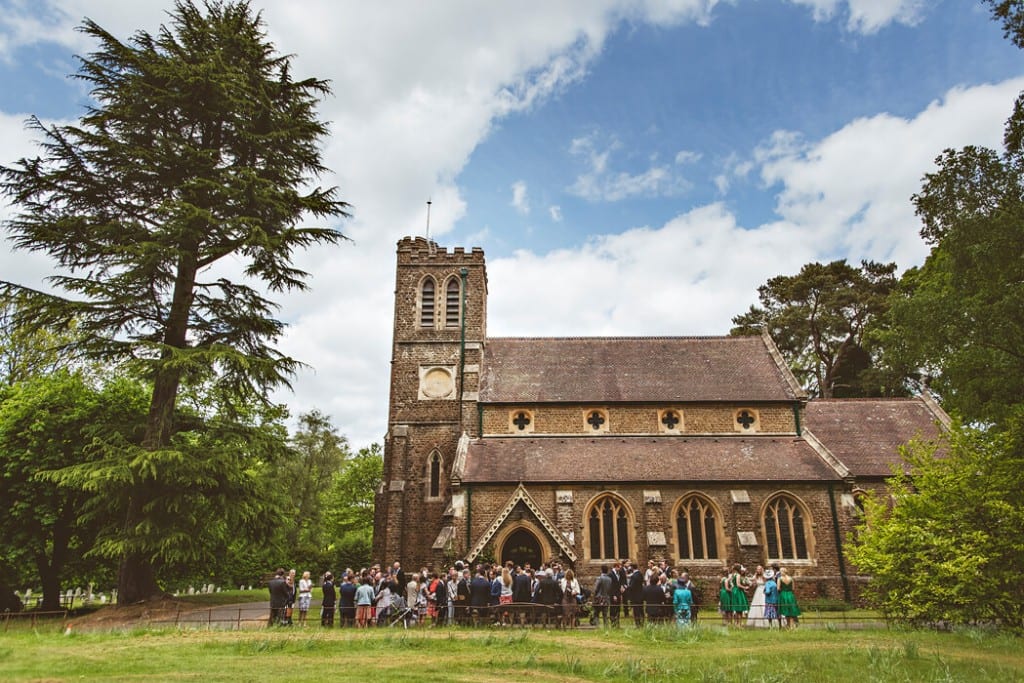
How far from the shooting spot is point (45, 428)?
20297mm

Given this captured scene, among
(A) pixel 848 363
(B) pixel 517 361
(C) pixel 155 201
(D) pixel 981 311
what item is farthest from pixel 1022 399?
(A) pixel 848 363

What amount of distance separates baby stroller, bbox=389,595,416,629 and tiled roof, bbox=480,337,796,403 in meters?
11.4

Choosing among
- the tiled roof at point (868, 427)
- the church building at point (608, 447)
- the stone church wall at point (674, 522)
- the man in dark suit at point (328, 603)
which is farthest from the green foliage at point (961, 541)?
the man in dark suit at point (328, 603)

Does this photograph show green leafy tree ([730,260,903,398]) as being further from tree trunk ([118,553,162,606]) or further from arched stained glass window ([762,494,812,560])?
tree trunk ([118,553,162,606])

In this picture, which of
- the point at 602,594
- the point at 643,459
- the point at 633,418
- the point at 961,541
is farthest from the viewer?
the point at 633,418

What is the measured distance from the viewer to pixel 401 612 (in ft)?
54.5

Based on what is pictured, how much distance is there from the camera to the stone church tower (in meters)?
25.2

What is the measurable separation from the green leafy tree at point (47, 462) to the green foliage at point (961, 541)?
19.9 meters

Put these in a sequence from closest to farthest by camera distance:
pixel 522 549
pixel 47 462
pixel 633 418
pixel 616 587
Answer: pixel 616 587 < pixel 47 462 < pixel 522 549 < pixel 633 418

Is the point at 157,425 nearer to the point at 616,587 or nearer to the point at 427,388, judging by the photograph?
the point at 427,388

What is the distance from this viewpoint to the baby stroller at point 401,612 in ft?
52.8

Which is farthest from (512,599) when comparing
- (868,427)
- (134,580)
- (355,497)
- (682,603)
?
(355,497)

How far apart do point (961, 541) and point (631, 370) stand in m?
15.7

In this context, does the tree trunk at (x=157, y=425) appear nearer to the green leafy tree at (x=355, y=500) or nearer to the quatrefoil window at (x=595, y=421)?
the quatrefoil window at (x=595, y=421)
